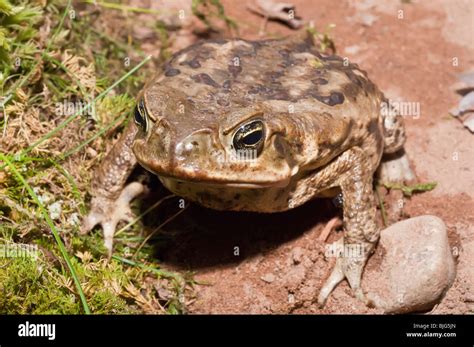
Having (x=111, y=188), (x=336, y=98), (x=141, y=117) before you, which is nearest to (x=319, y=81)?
(x=336, y=98)

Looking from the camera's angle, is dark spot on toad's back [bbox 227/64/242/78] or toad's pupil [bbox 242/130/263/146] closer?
toad's pupil [bbox 242/130/263/146]

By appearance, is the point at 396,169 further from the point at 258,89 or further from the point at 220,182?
the point at 220,182

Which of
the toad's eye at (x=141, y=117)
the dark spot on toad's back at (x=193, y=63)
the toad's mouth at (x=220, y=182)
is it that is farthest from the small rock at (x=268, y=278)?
the dark spot on toad's back at (x=193, y=63)

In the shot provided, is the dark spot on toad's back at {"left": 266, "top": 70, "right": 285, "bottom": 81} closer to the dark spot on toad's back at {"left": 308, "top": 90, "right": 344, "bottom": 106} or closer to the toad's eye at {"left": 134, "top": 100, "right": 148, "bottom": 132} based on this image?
the dark spot on toad's back at {"left": 308, "top": 90, "right": 344, "bottom": 106}

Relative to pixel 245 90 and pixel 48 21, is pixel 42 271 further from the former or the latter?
pixel 48 21

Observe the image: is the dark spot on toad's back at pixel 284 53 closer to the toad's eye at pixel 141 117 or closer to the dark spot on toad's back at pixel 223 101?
the dark spot on toad's back at pixel 223 101

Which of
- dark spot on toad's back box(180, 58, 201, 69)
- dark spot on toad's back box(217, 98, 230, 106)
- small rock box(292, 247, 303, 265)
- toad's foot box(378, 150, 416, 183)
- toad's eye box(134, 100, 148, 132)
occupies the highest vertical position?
dark spot on toad's back box(180, 58, 201, 69)

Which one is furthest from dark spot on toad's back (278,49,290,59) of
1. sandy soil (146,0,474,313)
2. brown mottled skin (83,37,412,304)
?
sandy soil (146,0,474,313)

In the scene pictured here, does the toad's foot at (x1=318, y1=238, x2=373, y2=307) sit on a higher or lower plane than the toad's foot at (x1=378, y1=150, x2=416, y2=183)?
lower
